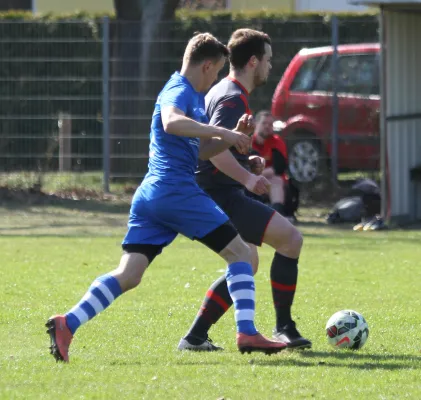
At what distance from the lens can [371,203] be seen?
1612 centimetres

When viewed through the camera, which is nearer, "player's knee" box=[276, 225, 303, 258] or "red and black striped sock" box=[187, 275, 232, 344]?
"player's knee" box=[276, 225, 303, 258]

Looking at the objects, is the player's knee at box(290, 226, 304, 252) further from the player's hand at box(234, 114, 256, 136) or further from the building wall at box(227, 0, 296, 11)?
the building wall at box(227, 0, 296, 11)

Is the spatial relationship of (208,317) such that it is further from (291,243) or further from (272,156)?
(272,156)

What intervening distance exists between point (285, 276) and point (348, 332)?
0.51 m

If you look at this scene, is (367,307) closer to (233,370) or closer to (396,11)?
(233,370)

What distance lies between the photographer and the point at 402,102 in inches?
633

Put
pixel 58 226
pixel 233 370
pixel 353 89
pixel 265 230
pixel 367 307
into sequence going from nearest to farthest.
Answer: pixel 233 370 < pixel 265 230 < pixel 367 307 < pixel 58 226 < pixel 353 89

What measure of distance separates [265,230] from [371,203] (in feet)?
30.4

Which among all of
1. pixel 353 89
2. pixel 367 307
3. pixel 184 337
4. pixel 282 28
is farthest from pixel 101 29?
pixel 184 337

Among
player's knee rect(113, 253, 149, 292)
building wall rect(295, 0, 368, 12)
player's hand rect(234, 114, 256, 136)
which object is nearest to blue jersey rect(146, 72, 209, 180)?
player's hand rect(234, 114, 256, 136)

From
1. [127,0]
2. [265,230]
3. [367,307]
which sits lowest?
[367,307]

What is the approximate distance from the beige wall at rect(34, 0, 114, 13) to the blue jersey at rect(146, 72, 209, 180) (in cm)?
2754

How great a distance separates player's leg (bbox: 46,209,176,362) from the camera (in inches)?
256

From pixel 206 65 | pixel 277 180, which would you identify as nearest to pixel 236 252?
pixel 206 65
